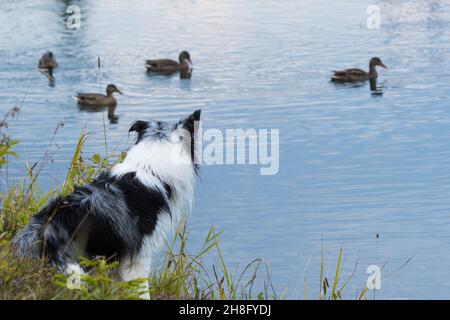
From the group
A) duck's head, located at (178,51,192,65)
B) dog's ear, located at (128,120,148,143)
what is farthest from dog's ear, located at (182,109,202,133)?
duck's head, located at (178,51,192,65)

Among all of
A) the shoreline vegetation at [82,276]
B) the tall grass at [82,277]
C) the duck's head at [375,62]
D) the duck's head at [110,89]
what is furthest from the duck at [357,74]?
the tall grass at [82,277]

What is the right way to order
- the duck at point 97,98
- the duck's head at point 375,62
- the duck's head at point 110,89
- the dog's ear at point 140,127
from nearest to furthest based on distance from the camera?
1. the dog's ear at point 140,127
2. the duck at point 97,98
3. the duck's head at point 110,89
4. the duck's head at point 375,62

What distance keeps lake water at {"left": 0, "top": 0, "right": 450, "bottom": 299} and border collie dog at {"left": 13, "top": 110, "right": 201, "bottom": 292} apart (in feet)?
7.14

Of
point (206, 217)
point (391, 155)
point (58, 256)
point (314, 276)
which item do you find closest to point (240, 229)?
point (206, 217)

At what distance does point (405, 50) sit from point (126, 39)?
19.2 feet

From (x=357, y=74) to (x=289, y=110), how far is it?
3077mm

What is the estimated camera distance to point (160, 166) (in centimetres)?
693

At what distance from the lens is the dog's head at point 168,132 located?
6.98 meters

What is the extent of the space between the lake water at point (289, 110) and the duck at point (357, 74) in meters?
0.22

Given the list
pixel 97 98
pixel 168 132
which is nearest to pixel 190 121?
pixel 168 132

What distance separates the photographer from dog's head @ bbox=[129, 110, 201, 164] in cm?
698

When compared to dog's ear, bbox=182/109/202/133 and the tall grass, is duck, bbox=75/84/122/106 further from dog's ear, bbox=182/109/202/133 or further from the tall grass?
dog's ear, bbox=182/109/202/133

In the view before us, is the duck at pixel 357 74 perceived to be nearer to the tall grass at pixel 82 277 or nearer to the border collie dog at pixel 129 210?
the tall grass at pixel 82 277
